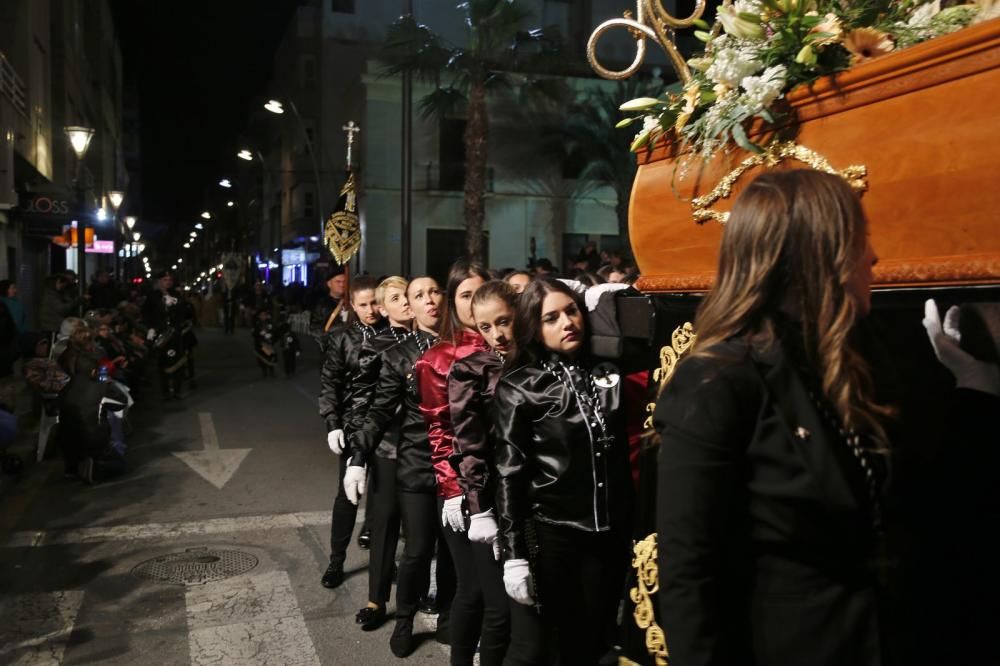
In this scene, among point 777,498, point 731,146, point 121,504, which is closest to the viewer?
point 777,498

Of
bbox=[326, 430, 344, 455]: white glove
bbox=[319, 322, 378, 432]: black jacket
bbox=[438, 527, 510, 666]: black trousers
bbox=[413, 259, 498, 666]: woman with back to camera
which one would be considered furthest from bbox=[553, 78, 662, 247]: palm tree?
bbox=[438, 527, 510, 666]: black trousers

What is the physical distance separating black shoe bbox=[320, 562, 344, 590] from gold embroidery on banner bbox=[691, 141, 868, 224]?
12.4 ft

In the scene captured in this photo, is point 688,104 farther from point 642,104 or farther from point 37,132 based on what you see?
point 37,132

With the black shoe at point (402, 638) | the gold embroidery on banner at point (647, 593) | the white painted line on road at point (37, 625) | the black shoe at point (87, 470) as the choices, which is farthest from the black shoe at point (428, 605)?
the black shoe at point (87, 470)

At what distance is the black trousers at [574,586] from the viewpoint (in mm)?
3246

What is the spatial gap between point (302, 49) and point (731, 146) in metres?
40.8

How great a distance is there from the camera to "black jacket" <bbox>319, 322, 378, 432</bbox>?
5902 mm

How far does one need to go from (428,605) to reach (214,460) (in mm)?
5140

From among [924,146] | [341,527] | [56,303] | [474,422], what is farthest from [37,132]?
[924,146]

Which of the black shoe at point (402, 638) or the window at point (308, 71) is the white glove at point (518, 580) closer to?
the black shoe at point (402, 638)

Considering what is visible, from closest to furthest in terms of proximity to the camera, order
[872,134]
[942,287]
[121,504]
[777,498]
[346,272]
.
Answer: [777,498], [942,287], [872,134], [121,504], [346,272]

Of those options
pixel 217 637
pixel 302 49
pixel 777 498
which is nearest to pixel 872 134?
pixel 777 498

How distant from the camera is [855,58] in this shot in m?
2.43

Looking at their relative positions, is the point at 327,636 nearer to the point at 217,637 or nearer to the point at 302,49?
the point at 217,637
